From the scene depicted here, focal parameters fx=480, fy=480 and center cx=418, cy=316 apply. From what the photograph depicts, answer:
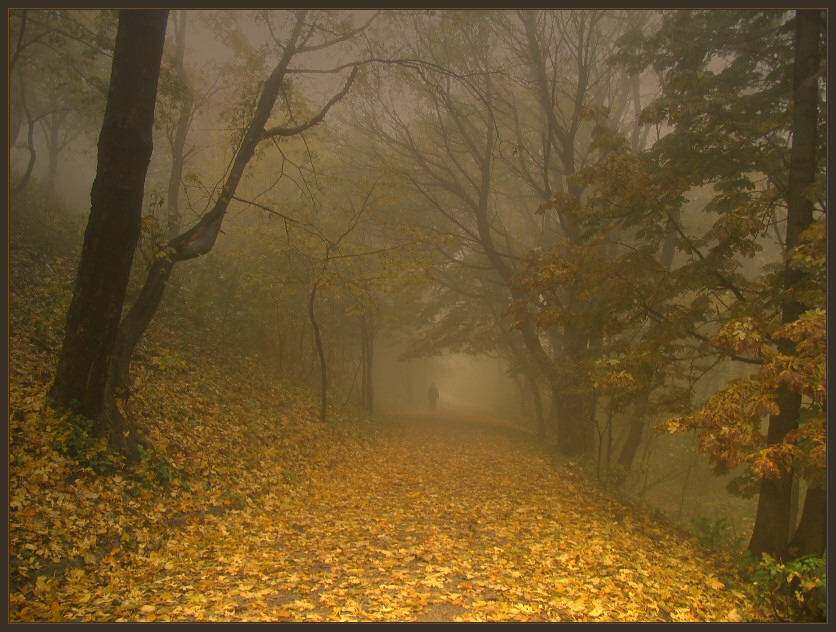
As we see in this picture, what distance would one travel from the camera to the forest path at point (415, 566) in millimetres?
4660

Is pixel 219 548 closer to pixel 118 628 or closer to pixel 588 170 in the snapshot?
pixel 118 628

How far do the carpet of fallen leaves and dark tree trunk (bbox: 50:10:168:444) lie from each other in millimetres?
685

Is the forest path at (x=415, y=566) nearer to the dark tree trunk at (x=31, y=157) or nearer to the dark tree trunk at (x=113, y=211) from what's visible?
the dark tree trunk at (x=113, y=211)

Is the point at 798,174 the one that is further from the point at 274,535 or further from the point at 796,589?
the point at 274,535

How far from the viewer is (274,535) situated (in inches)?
258

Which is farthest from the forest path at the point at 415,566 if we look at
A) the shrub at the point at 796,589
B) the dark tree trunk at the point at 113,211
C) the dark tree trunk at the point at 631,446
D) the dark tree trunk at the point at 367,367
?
the dark tree trunk at the point at 367,367

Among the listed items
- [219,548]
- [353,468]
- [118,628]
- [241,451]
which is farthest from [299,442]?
[118,628]

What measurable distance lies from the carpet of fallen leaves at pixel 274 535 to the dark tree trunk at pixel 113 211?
685mm

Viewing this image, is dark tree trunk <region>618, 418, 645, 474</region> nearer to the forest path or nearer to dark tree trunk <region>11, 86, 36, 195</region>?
the forest path

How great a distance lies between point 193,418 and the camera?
8.95 meters

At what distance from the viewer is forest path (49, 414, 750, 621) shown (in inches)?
183

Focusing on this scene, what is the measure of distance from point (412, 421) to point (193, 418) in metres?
14.1

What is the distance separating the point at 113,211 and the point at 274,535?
186 inches

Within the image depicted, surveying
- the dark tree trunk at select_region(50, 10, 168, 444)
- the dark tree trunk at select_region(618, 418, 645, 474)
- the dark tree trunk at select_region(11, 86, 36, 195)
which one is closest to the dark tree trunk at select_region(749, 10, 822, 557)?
the dark tree trunk at select_region(618, 418, 645, 474)
